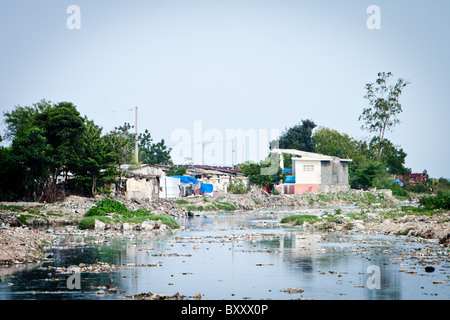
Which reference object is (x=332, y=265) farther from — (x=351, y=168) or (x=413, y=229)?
(x=351, y=168)

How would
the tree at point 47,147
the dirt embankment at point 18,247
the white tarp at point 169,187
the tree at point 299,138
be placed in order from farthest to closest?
the tree at point 299,138 → the white tarp at point 169,187 → the tree at point 47,147 → the dirt embankment at point 18,247

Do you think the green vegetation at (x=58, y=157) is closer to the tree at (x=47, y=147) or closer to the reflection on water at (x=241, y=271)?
the tree at (x=47, y=147)

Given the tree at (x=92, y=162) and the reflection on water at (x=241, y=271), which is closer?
the reflection on water at (x=241, y=271)

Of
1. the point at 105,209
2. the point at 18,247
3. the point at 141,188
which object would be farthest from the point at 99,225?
the point at 141,188

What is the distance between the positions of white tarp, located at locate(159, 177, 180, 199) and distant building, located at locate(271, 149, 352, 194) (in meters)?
13.9

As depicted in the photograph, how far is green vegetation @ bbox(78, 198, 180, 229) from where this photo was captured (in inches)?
926

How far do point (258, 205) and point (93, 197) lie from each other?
16.5m

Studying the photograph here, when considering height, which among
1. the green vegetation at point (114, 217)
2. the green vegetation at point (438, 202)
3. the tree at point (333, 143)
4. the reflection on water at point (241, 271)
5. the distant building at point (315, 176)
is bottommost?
the reflection on water at point (241, 271)

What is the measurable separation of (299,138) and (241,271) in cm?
6989

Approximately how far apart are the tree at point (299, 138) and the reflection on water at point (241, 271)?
61.5 metres

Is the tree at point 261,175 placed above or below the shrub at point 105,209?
above

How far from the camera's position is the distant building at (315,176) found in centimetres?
5784

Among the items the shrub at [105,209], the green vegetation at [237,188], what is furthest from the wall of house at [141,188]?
the shrub at [105,209]

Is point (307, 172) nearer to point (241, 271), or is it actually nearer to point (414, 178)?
point (414, 178)
